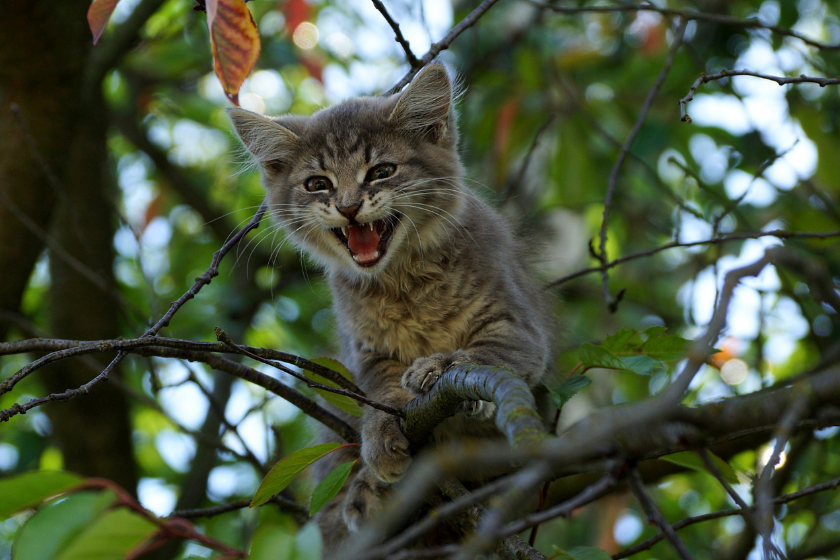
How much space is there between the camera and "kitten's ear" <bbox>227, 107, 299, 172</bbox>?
3.04m

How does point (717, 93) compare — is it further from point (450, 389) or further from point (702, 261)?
point (450, 389)

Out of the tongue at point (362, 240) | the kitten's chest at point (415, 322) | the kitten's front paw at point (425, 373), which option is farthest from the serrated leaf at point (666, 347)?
the tongue at point (362, 240)

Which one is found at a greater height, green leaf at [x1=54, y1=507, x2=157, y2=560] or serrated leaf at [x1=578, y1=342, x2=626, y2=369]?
serrated leaf at [x1=578, y1=342, x2=626, y2=369]

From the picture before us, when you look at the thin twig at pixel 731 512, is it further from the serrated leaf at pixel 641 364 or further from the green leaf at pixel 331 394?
the green leaf at pixel 331 394

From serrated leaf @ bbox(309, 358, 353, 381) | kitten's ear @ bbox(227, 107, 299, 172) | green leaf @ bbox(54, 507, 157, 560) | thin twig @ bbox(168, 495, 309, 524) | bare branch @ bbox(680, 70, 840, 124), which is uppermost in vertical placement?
kitten's ear @ bbox(227, 107, 299, 172)

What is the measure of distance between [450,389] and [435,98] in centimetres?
162

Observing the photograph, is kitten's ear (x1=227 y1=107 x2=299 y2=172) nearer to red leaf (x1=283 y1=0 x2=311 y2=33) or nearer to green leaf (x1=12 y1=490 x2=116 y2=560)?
green leaf (x1=12 y1=490 x2=116 y2=560)

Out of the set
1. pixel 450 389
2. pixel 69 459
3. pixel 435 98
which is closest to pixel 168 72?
pixel 69 459

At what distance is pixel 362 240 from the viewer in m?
2.79

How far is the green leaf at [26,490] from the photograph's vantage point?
1091 millimetres

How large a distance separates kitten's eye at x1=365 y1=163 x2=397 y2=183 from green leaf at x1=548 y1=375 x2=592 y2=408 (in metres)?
1.24

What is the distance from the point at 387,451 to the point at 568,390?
64cm

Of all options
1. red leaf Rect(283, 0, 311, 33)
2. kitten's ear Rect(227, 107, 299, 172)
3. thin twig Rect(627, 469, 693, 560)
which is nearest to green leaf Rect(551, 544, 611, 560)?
thin twig Rect(627, 469, 693, 560)

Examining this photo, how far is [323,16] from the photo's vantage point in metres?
7.22
